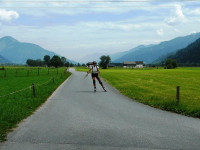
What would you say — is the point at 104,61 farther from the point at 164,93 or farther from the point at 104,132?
the point at 104,132

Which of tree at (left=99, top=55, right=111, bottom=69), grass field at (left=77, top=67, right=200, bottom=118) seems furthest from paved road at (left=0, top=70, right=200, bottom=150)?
tree at (left=99, top=55, right=111, bottom=69)

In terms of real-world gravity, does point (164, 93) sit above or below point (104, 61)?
below

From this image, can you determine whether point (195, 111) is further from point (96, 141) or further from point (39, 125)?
point (39, 125)

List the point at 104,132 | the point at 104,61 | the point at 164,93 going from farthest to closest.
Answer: the point at 104,61 < the point at 164,93 < the point at 104,132

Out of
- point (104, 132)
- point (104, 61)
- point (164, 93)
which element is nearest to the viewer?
point (104, 132)

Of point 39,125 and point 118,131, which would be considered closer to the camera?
point 118,131

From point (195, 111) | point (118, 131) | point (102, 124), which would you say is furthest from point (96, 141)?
point (195, 111)

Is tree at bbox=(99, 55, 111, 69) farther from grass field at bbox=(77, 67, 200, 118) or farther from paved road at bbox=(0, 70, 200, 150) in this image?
paved road at bbox=(0, 70, 200, 150)

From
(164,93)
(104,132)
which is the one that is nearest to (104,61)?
(164,93)

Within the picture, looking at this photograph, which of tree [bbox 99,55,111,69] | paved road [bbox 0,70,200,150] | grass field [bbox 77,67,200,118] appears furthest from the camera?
tree [bbox 99,55,111,69]

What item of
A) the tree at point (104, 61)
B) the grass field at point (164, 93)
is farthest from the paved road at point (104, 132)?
the tree at point (104, 61)

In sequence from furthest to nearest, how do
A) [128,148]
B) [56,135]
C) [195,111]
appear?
[195,111] < [56,135] < [128,148]

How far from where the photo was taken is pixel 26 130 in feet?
20.6

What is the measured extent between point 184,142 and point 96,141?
2.02 metres
